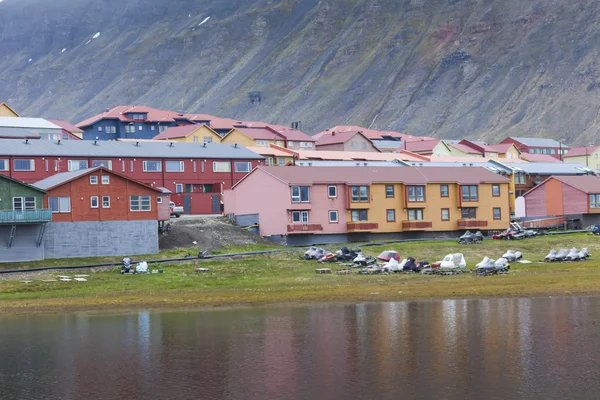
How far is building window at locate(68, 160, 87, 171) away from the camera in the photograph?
337ft

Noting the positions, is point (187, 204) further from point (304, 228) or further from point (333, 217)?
point (333, 217)

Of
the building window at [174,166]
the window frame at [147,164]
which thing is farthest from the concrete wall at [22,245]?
the building window at [174,166]

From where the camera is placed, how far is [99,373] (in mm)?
38125

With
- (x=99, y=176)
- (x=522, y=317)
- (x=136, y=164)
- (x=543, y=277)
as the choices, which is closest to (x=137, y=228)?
(x=99, y=176)

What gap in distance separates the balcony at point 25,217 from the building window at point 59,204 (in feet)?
6.57

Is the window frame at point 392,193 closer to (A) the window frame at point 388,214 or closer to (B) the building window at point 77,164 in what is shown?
(A) the window frame at point 388,214

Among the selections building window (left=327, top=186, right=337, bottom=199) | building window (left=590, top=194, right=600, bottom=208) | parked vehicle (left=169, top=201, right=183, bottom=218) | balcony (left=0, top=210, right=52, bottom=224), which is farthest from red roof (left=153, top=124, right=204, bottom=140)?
balcony (left=0, top=210, right=52, bottom=224)

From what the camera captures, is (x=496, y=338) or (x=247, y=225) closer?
(x=496, y=338)

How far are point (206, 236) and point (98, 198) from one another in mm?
11884

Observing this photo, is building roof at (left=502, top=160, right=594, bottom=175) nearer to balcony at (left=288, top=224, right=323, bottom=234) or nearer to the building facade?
the building facade

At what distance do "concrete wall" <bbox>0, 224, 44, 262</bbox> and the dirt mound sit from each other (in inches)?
465

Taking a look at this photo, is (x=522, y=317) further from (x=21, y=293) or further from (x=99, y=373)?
(x=21, y=293)

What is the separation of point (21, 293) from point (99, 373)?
1007 inches

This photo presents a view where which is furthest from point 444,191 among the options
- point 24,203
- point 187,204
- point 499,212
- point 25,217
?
point 25,217
